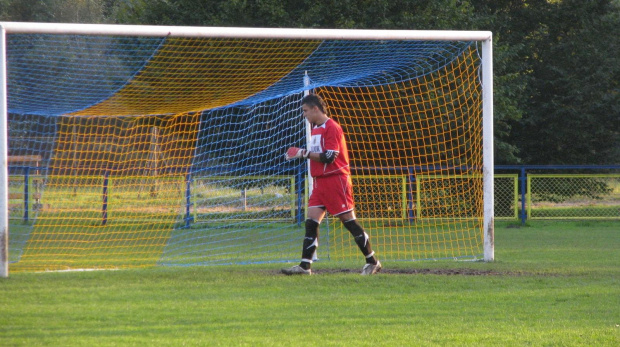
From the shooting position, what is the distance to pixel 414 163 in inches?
680

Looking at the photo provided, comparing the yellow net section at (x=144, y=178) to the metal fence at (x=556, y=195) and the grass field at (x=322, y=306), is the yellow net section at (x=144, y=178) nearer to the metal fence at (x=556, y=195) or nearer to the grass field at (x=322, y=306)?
the grass field at (x=322, y=306)

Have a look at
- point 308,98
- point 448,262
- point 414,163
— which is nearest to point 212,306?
point 308,98

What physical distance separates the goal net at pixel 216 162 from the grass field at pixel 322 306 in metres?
1.28

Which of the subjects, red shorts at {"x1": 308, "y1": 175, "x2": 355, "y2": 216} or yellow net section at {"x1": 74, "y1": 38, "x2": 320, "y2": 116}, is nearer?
red shorts at {"x1": 308, "y1": 175, "x2": 355, "y2": 216}

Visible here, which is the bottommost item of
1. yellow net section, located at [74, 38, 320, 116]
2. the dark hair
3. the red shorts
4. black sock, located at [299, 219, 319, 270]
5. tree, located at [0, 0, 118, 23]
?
black sock, located at [299, 219, 319, 270]

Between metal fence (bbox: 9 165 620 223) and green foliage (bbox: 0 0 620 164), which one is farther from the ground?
green foliage (bbox: 0 0 620 164)

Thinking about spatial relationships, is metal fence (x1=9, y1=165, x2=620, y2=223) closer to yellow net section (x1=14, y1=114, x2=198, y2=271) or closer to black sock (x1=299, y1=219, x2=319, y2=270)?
yellow net section (x1=14, y1=114, x2=198, y2=271)

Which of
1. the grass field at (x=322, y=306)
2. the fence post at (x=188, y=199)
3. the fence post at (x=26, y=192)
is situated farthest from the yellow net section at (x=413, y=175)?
the fence post at (x=26, y=192)

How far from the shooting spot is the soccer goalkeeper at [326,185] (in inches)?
301

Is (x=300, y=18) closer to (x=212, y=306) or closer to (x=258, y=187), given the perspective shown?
(x=258, y=187)

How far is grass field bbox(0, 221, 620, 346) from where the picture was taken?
16.0 feet

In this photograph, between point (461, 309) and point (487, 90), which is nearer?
point (461, 309)

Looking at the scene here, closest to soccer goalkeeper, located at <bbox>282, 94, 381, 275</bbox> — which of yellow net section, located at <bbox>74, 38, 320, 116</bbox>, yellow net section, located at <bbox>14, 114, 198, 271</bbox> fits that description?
yellow net section, located at <bbox>74, 38, 320, 116</bbox>

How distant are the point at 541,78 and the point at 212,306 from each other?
1920 cm
